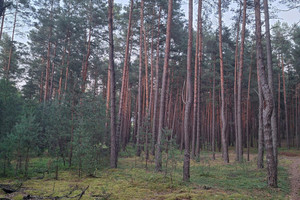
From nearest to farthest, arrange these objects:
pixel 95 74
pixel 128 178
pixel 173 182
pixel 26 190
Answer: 1. pixel 26 190
2. pixel 173 182
3. pixel 128 178
4. pixel 95 74

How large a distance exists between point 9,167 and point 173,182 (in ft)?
23.4

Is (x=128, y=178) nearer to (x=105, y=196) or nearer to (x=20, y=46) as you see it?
(x=105, y=196)

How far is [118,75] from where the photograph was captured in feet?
100

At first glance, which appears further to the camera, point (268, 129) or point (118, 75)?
point (118, 75)

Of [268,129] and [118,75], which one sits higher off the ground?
[118,75]

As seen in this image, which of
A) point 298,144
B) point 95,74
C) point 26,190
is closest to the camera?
point 26,190

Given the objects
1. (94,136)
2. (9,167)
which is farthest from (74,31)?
(9,167)

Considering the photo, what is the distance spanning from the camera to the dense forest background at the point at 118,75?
10.4m

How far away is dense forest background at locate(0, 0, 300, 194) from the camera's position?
10383 millimetres

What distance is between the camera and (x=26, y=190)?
751 cm

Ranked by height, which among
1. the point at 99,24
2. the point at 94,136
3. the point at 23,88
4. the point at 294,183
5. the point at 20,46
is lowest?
the point at 294,183

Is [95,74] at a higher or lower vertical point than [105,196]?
higher

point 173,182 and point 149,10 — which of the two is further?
point 149,10

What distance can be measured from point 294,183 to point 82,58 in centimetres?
2030
